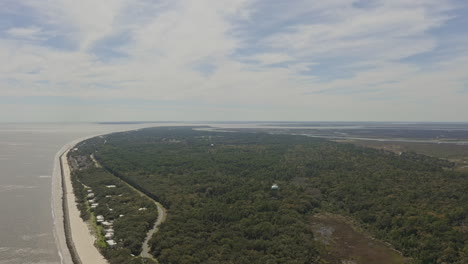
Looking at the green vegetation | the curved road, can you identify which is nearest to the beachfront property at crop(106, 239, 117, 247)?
the green vegetation

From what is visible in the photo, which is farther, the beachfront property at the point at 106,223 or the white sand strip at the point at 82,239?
the beachfront property at the point at 106,223

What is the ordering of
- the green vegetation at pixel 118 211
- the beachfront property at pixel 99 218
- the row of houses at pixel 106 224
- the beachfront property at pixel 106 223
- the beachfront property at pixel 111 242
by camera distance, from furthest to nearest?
the beachfront property at pixel 99 218 < the beachfront property at pixel 106 223 < the row of houses at pixel 106 224 < the beachfront property at pixel 111 242 < the green vegetation at pixel 118 211

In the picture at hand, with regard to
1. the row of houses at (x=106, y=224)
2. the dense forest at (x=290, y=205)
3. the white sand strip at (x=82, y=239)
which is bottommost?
the white sand strip at (x=82, y=239)

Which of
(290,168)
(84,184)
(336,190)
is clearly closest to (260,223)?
(336,190)

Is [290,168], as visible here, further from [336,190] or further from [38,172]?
[38,172]

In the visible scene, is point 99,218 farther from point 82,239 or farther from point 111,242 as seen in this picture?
point 111,242

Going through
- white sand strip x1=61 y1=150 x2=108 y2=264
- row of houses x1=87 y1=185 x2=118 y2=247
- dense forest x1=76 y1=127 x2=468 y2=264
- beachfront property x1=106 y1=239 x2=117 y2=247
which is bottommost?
white sand strip x1=61 y1=150 x2=108 y2=264

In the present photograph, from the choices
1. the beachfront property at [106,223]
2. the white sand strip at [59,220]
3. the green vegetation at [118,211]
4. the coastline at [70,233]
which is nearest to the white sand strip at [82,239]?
the coastline at [70,233]

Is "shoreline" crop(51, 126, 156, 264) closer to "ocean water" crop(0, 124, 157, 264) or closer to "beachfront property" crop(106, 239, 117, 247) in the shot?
"ocean water" crop(0, 124, 157, 264)

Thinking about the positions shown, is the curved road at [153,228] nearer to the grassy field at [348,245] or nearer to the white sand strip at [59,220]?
the white sand strip at [59,220]

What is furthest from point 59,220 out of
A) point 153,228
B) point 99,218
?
point 153,228
